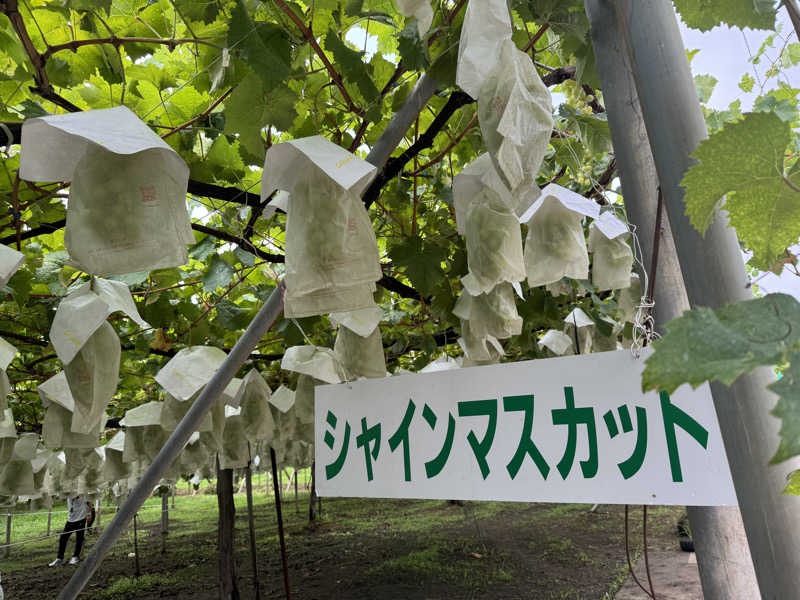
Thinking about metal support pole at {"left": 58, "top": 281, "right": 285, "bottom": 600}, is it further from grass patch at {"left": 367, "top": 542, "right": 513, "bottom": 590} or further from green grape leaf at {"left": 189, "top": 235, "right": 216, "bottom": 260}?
grass patch at {"left": 367, "top": 542, "right": 513, "bottom": 590}

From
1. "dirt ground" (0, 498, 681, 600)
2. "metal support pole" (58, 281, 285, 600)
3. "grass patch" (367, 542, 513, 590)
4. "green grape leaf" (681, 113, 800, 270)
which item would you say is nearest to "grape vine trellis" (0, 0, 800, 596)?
"green grape leaf" (681, 113, 800, 270)

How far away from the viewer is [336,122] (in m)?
1.39

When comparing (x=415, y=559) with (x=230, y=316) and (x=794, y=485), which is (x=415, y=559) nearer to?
(x=230, y=316)

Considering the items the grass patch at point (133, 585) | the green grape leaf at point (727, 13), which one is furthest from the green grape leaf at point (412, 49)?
the grass patch at point (133, 585)

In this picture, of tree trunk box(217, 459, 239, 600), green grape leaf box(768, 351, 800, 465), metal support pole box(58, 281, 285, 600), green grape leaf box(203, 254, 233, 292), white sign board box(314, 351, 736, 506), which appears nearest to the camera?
green grape leaf box(768, 351, 800, 465)

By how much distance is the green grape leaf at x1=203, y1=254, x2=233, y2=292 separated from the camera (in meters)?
1.47

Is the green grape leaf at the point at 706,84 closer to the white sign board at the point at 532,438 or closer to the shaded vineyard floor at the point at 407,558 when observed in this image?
the white sign board at the point at 532,438

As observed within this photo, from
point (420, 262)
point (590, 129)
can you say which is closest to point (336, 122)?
point (420, 262)

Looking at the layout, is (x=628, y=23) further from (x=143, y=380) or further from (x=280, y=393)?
(x=143, y=380)

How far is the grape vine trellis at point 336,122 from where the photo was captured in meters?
0.27

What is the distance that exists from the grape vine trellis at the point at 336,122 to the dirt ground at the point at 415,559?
12.3ft

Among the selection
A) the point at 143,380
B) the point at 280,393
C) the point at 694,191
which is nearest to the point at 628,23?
the point at 694,191

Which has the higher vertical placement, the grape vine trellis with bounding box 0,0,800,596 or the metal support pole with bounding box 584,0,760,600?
the grape vine trellis with bounding box 0,0,800,596

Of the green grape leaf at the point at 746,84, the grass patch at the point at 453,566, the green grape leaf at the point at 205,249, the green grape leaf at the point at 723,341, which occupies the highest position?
the green grape leaf at the point at 746,84
